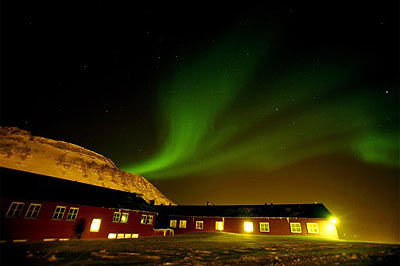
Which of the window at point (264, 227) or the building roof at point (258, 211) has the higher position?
the building roof at point (258, 211)

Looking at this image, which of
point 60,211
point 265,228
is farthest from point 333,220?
point 60,211

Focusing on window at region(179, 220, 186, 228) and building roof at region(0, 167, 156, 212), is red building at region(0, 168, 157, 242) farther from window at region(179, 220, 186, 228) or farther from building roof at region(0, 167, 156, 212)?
window at region(179, 220, 186, 228)

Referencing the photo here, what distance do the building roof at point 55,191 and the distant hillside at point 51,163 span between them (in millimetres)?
36014

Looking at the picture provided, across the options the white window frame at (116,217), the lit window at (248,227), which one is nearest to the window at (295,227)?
the lit window at (248,227)

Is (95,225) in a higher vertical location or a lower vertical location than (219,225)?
lower

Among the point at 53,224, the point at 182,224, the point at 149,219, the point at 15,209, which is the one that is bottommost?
the point at 53,224

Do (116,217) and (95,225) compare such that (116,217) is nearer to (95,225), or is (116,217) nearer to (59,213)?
(95,225)

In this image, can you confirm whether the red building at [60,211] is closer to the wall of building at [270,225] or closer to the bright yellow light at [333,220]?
the wall of building at [270,225]

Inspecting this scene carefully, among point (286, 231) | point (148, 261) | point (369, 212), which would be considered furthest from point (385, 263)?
point (369, 212)

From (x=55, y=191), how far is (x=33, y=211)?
345cm

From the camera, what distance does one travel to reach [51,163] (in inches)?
3408

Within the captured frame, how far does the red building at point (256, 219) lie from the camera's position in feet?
103

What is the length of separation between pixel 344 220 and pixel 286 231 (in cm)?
6501

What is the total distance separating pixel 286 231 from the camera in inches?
1270
